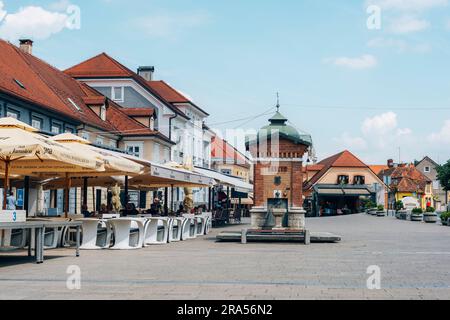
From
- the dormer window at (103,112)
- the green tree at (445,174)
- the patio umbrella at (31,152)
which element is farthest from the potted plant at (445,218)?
the green tree at (445,174)

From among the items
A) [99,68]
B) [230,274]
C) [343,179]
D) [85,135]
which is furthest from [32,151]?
[343,179]

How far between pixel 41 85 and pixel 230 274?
91.6ft

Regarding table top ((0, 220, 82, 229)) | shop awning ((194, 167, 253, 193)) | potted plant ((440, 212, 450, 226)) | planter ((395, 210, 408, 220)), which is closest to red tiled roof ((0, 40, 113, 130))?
shop awning ((194, 167, 253, 193))

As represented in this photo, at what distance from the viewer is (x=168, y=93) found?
62.8 m

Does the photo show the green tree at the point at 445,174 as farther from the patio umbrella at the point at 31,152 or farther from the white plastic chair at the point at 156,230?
the patio umbrella at the point at 31,152

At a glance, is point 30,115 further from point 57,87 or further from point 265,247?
point 265,247

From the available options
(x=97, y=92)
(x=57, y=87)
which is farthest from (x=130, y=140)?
(x=57, y=87)

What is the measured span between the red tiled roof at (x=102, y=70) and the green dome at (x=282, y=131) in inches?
1165

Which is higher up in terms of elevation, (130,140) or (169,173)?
(130,140)

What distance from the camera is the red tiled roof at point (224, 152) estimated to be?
295ft

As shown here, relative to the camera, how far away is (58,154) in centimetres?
1414

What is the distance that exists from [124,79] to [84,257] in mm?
37943

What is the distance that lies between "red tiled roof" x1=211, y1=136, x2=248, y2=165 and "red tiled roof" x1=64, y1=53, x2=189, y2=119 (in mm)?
→ 33531
